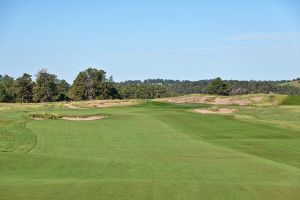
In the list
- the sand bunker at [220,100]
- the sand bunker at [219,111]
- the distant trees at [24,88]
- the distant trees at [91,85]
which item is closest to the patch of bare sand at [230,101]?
the sand bunker at [220,100]

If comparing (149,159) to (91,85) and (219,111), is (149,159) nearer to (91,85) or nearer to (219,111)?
(219,111)

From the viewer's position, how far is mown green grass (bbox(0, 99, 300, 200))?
791 inches

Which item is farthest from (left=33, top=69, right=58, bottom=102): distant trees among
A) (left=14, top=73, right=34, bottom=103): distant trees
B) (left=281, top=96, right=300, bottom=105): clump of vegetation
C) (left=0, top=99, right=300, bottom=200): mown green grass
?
(left=0, top=99, right=300, bottom=200): mown green grass

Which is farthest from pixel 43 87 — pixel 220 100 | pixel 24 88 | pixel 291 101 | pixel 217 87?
pixel 291 101

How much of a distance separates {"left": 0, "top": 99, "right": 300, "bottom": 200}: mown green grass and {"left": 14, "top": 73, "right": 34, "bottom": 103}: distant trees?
8943 cm

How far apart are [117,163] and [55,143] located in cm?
1398

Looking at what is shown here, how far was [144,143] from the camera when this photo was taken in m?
40.3

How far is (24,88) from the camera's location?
146000 millimetres

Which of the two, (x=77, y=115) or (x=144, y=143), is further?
(x=77, y=115)

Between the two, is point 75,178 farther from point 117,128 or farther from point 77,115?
point 77,115

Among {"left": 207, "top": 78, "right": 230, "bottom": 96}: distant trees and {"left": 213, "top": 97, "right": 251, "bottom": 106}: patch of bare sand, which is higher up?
{"left": 207, "top": 78, "right": 230, "bottom": 96}: distant trees

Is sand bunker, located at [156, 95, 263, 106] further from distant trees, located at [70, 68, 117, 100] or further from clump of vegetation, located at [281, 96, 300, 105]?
distant trees, located at [70, 68, 117, 100]

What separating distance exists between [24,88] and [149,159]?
12175cm

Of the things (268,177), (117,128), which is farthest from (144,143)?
(268,177)
